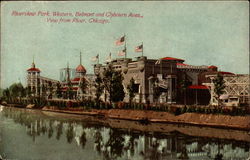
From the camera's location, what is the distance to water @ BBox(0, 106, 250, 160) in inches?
704

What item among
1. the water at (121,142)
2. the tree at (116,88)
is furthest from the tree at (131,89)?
the water at (121,142)

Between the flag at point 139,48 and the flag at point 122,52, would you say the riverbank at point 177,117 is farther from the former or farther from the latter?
the flag at point 139,48

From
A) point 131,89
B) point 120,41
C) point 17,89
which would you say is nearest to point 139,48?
point 120,41

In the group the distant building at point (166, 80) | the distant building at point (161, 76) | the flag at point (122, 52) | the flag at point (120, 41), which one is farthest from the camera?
the distant building at point (161, 76)

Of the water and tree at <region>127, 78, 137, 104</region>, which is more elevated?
tree at <region>127, 78, 137, 104</region>

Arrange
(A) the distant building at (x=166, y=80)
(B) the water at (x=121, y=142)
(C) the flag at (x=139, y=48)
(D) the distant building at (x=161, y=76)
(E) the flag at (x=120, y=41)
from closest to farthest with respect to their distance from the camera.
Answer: (B) the water at (x=121, y=142)
(E) the flag at (x=120, y=41)
(C) the flag at (x=139, y=48)
(A) the distant building at (x=166, y=80)
(D) the distant building at (x=161, y=76)

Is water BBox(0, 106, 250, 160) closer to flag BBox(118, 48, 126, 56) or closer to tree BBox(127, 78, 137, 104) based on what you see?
flag BBox(118, 48, 126, 56)

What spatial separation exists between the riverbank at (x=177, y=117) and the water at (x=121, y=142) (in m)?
1.14

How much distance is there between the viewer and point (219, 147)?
1962 centimetres

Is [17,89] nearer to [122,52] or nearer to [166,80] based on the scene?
[122,52]

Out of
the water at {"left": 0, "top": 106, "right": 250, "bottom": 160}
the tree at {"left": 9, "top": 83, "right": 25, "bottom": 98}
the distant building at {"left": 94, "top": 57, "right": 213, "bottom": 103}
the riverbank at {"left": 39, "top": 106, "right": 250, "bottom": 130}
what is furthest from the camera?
the distant building at {"left": 94, "top": 57, "right": 213, "bottom": 103}

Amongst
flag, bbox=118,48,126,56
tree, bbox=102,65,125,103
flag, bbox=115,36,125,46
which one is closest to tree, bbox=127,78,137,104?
tree, bbox=102,65,125,103

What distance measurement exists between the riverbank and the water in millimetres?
1135

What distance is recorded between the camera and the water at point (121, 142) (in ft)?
58.7
